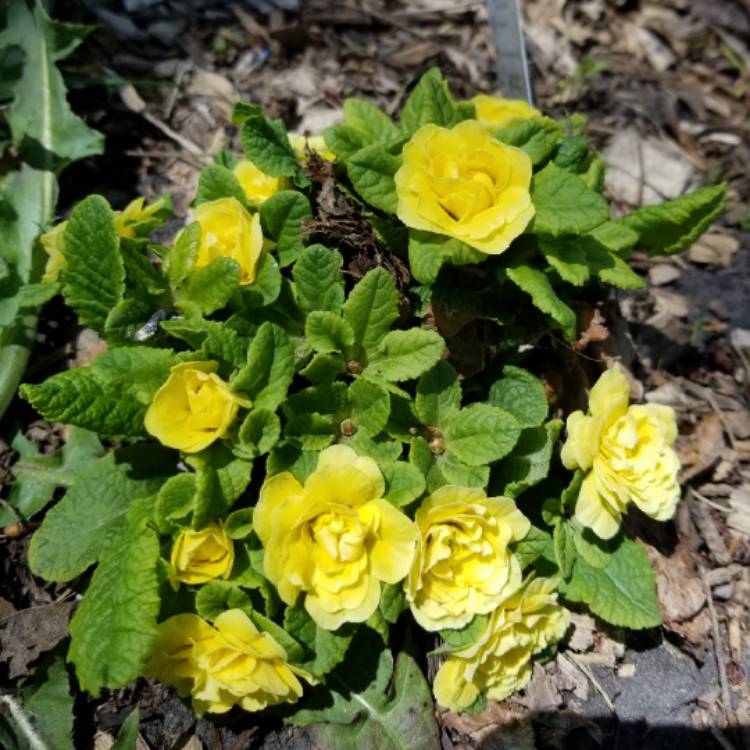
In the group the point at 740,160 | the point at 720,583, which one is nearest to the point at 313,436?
the point at 720,583

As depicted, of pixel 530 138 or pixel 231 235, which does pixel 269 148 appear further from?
pixel 530 138

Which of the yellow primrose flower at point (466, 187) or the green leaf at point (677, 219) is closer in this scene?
the yellow primrose flower at point (466, 187)

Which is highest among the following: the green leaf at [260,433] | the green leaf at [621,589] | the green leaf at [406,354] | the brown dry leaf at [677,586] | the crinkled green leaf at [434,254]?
the crinkled green leaf at [434,254]

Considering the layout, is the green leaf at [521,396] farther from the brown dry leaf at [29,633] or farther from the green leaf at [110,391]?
the brown dry leaf at [29,633]

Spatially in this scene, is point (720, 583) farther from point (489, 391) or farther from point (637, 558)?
point (489, 391)

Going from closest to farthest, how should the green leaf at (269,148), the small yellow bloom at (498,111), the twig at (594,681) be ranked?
the green leaf at (269,148) < the twig at (594,681) < the small yellow bloom at (498,111)

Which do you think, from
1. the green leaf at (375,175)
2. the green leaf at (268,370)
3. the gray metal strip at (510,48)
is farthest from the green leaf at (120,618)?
the gray metal strip at (510,48)

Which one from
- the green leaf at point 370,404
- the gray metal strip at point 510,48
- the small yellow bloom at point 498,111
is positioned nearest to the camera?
the green leaf at point 370,404

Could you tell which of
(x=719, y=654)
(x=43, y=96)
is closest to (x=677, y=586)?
(x=719, y=654)

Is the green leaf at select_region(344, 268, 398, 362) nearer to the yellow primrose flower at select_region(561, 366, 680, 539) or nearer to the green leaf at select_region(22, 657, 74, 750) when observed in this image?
the yellow primrose flower at select_region(561, 366, 680, 539)
